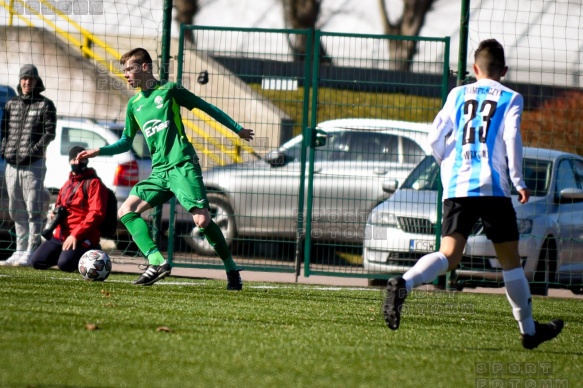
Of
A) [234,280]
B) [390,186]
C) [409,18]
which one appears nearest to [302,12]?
[409,18]

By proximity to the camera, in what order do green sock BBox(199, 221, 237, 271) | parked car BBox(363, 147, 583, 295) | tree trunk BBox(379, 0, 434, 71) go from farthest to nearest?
tree trunk BBox(379, 0, 434, 71) < parked car BBox(363, 147, 583, 295) < green sock BBox(199, 221, 237, 271)

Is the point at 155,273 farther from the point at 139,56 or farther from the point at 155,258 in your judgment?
the point at 139,56

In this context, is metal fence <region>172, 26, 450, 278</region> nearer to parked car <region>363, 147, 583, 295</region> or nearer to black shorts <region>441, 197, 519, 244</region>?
parked car <region>363, 147, 583, 295</region>

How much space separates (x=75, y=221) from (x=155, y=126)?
2.40 metres

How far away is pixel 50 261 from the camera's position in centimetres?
1066

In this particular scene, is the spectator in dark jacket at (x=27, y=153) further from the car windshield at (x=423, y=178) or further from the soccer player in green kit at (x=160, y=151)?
the car windshield at (x=423, y=178)

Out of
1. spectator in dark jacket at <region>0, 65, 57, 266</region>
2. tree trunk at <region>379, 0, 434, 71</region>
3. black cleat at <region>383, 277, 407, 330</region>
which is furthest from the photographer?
tree trunk at <region>379, 0, 434, 71</region>

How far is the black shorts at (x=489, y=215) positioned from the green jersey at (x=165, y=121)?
9.50 ft

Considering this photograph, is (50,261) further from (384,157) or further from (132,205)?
(384,157)

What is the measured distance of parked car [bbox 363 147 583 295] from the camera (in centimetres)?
1120

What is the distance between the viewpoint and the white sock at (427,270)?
612cm

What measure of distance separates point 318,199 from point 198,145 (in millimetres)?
2064

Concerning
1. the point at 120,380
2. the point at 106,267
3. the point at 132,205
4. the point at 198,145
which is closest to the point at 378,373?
the point at 120,380

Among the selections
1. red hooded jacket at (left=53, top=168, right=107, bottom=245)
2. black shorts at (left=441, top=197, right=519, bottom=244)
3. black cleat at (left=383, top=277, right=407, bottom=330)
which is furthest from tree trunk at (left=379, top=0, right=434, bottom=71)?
black cleat at (left=383, top=277, right=407, bottom=330)
